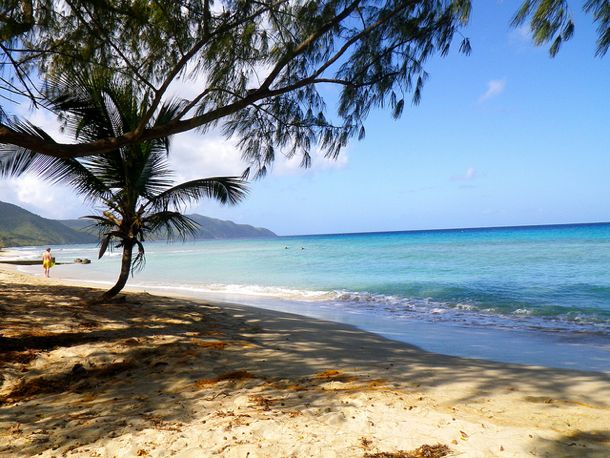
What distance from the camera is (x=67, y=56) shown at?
5.14 m

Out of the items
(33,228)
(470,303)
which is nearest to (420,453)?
(470,303)

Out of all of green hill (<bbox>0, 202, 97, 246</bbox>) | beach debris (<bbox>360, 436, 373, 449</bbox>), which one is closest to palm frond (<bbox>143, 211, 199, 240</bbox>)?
beach debris (<bbox>360, 436, 373, 449</bbox>)

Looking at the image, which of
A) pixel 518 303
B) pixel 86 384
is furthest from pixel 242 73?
pixel 518 303

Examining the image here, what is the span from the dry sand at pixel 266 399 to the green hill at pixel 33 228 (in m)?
128

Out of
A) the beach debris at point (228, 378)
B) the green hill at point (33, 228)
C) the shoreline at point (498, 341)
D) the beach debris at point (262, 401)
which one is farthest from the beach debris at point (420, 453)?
the green hill at point (33, 228)

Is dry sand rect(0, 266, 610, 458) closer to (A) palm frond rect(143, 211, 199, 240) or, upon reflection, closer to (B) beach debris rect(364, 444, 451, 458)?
(B) beach debris rect(364, 444, 451, 458)

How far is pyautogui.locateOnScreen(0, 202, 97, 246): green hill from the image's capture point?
125m

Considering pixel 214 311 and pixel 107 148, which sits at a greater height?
pixel 107 148

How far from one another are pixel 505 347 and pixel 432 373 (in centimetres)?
295

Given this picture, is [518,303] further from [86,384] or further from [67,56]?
[67,56]

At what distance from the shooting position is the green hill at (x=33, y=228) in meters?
125

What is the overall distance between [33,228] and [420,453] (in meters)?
157

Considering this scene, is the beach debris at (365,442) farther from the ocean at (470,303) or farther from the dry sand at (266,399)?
the ocean at (470,303)

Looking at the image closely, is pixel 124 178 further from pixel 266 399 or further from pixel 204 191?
pixel 266 399
